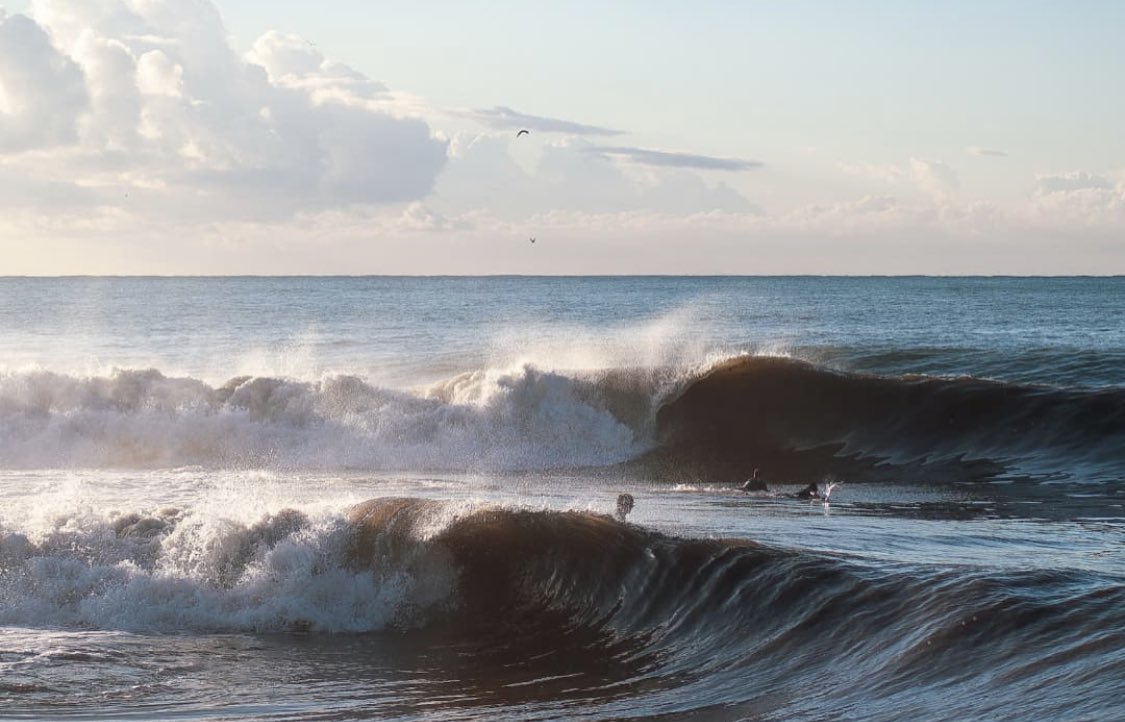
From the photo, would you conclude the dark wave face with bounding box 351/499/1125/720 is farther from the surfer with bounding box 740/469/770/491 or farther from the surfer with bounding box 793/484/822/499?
the surfer with bounding box 740/469/770/491

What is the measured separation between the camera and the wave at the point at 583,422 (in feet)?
80.4

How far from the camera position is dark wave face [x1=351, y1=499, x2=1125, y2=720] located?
357 inches

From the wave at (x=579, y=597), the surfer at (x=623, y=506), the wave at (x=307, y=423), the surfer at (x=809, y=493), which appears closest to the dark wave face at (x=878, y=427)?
the wave at (x=307, y=423)

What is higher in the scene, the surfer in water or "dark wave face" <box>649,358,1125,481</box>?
"dark wave face" <box>649,358,1125,481</box>

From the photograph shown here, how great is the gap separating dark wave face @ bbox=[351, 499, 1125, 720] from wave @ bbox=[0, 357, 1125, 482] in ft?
32.0

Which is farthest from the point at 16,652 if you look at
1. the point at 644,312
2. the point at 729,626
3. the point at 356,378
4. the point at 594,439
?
the point at 644,312

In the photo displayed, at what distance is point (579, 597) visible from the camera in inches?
515

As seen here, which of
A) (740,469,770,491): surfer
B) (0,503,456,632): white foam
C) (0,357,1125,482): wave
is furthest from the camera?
(0,357,1125,482): wave

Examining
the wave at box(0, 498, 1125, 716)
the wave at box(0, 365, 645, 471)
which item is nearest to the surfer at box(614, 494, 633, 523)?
the wave at box(0, 498, 1125, 716)

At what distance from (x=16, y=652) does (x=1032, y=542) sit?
33.0 ft

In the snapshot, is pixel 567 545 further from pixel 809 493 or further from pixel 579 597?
pixel 809 493

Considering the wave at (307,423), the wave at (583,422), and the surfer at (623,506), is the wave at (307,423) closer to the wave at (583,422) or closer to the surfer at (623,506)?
the wave at (583,422)

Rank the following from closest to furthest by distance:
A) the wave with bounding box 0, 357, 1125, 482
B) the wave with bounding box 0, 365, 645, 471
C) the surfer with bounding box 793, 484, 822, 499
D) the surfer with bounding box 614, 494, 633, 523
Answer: the surfer with bounding box 614, 494, 633, 523 → the surfer with bounding box 793, 484, 822, 499 → the wave with bounding box 0, 357, 1125, 482 → the wave with bounding box 0, 365, 645, 471

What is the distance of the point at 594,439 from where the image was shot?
27.2 m
